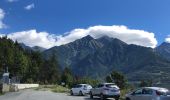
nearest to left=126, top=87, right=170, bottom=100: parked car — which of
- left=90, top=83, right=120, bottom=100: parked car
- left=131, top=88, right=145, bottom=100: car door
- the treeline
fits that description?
left=131, top=88, right=145, bottom=100: car door

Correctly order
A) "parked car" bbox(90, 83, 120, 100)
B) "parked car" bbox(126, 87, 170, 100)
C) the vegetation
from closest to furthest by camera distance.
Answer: "parked car" bbox(126, 87, 170, 100), "parked car" bbox(90, 83, 120, 100), the vegetation

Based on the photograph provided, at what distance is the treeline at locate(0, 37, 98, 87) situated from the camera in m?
110

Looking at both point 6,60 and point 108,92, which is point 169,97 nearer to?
point 108,92

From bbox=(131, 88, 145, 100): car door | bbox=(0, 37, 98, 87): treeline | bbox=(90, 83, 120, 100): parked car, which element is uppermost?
bbox=(0, 37, 98, 87): treeline

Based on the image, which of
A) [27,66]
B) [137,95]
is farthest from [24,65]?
[137,95]

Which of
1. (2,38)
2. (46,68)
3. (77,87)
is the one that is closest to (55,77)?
(46,68)

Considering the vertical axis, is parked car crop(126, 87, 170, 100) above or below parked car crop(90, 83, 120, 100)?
below

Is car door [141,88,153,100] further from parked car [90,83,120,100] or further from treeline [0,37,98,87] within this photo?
treeline [0,37,98,87]

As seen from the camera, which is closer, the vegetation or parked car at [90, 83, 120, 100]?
parked car at [90, 83, 120, 100]

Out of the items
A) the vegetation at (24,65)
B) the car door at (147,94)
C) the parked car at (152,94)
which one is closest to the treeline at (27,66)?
the vegetation at (24,65)

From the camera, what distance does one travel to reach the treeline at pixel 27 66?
110250 millimetres

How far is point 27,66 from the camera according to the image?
125m

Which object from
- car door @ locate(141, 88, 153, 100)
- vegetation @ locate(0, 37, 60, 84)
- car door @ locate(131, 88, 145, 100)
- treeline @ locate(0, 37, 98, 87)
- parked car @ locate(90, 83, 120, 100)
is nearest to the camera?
car door @ locate(141, 88, 153, 100)

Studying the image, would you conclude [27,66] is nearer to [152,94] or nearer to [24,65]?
[24,65]
